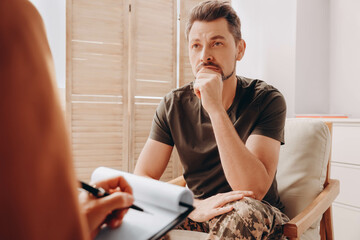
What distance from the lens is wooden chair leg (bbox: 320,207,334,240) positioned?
130 centimetres

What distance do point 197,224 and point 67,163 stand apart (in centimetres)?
99

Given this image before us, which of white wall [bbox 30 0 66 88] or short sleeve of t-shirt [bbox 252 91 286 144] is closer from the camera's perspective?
short sleeve of t-shirt [bbox 252 91 286 144]

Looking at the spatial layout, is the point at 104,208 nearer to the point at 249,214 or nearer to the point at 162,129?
the point at 249,214

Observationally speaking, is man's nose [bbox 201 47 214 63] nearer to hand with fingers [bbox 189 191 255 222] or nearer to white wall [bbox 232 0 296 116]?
hand with fingers [bbox 189 191 255 222]

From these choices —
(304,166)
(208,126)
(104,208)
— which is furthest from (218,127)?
(104,208)

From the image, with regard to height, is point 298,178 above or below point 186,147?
below

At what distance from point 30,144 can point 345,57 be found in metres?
3.03

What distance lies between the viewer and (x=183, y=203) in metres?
0.40

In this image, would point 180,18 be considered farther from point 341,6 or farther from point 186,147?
point 186,147

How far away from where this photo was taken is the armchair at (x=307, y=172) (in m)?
1.21

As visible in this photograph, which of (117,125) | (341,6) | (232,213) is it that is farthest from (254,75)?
(232,213)

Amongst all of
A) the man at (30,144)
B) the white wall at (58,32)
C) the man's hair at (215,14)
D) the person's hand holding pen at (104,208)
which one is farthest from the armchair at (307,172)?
the white wall at (58,32)

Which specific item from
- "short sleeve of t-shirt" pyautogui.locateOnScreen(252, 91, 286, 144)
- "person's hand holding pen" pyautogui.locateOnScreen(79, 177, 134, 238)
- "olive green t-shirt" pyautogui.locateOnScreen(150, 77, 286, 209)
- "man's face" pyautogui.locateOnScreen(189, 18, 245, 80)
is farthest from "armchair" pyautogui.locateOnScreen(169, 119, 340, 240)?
"person's hand holding pen" pyautogui.locateOnScreen(79, 177, 134, 238)

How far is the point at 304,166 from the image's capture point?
126cm
